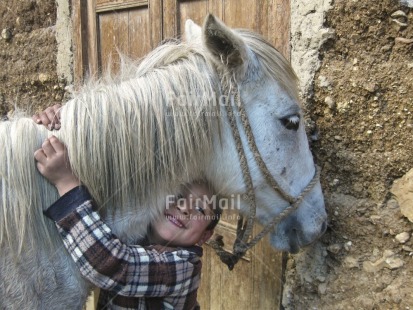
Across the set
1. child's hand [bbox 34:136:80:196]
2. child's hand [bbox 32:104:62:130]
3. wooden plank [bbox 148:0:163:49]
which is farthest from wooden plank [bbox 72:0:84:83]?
child's hand [bbox 34:136:80:196]

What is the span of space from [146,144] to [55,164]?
0.78ft

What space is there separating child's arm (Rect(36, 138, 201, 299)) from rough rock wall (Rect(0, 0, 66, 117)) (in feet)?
5.83

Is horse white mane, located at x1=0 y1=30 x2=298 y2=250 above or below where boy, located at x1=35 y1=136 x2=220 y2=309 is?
above

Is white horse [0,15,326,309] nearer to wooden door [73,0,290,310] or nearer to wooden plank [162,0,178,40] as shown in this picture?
A: wooden door [73,0,290,310]

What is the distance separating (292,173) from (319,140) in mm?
305

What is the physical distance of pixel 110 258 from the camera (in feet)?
3.41

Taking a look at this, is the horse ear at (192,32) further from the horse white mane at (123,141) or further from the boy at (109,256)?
the boy at (109,256)

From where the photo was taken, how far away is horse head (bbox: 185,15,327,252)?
1173mm

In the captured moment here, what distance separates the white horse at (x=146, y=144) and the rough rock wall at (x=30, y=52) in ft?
5.57

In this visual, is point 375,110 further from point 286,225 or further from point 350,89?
point 286,225

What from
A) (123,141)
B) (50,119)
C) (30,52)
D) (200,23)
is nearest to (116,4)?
(200,23)

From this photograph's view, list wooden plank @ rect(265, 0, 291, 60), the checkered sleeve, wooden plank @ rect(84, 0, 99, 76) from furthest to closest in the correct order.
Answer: wooden plank @ rect(84, 0, 99, 76) → wooden plank @ rect(265, 0, 291, 60) → the checkered sleeve

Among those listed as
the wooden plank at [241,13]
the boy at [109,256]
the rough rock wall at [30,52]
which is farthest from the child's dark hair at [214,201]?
the rough rock wall at [30,52]

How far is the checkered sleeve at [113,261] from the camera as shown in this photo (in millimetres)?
1042
